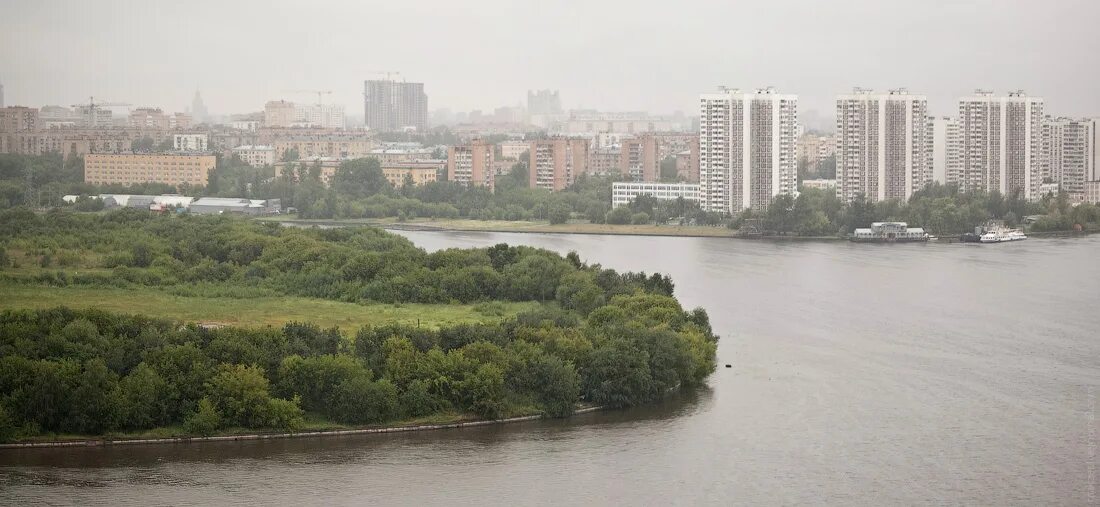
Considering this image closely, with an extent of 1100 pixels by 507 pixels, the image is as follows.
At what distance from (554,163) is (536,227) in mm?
4448

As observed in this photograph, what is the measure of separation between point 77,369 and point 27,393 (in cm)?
25

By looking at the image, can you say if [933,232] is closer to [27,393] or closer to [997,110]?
[997,110]

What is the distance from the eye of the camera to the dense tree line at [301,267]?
10.8 meters

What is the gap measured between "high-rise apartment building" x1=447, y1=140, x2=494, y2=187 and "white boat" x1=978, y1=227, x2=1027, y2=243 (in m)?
8.50

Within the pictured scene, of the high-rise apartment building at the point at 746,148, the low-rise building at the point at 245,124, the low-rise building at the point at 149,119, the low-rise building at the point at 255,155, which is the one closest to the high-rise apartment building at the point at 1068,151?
the high-rise apartment building at the point at 746,148

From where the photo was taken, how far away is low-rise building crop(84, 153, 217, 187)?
79.4 ft

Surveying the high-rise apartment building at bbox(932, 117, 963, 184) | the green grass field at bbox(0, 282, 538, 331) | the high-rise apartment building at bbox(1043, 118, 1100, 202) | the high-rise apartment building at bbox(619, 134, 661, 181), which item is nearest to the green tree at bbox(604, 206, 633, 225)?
the high-rise apartment building at bbox(619, 134, 661, 181)

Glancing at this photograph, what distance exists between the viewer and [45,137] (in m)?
23.0

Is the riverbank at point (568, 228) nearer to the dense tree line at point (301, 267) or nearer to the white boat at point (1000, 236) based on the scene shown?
the white boat at point (1000, 236)

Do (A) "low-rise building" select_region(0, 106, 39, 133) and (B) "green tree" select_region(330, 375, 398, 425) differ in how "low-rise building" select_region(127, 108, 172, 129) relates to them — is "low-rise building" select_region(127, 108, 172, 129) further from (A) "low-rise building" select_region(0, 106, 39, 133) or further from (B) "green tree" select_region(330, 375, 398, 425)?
(B) "green tree" select_region(330, 375, 398, 425)

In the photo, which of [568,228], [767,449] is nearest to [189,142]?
[568,228]

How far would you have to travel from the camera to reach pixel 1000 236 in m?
17.7

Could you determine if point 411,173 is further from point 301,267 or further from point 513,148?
point 301,267

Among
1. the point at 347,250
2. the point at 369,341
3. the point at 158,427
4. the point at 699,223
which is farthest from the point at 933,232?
the point at 158,427
